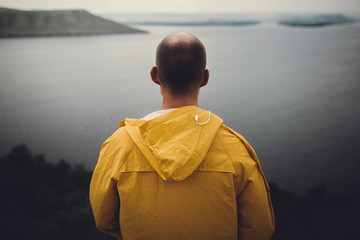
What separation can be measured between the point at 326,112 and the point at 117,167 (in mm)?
38348

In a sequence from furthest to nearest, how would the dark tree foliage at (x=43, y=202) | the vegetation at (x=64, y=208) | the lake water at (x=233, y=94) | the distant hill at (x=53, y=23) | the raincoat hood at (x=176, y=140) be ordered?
the lake water at (x=233, y=94) < the distant hill at (x=53, y=23) < the vegetation at (x=64, y=208) < the dark tree foliage at (x=43, y=202) < the raincoat hood at (x=176, y=140)

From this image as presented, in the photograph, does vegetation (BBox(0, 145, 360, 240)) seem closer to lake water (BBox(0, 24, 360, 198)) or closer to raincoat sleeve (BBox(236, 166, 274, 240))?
lake water (BBox(0, 24, 360, 198))

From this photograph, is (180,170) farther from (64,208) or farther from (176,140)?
(64,208)

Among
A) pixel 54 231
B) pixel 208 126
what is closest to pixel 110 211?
pixel 208 126

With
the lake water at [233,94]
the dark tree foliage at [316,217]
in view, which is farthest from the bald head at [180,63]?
the lake water at [233,94]

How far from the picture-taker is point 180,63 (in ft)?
3.91

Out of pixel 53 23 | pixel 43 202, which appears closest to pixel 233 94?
pixel 53 23

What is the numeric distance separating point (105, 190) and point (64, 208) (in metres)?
12.7

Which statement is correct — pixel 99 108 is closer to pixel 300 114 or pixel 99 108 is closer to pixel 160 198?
pixel 160 198

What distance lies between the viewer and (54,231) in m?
7.84

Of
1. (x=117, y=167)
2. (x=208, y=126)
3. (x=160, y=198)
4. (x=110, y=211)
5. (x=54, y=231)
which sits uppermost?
(x=208, y=126)

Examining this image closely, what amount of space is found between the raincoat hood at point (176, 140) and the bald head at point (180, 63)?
22 cm

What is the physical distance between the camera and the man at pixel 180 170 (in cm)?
101

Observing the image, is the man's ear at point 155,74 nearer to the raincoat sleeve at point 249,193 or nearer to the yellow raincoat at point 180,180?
the yellow raincoat at point 180,180
